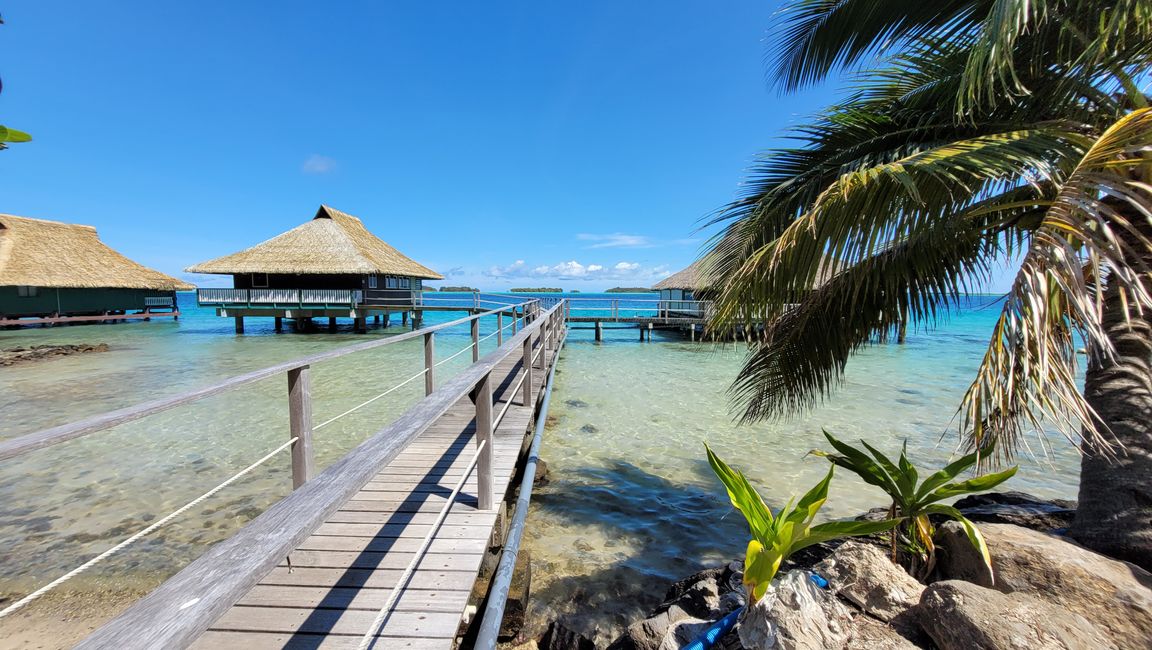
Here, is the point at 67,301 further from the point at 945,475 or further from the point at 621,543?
the point at 945,475

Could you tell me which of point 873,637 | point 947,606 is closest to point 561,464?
point 873,637

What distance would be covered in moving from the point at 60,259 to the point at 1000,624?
131 ft

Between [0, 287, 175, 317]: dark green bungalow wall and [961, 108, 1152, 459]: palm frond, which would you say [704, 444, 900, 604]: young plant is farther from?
[0, 287, 175, 317]: dark green bungalow wall

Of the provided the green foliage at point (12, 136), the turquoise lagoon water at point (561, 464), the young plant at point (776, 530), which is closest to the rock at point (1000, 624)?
the young plant at point (776, 530)

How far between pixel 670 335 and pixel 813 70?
22907 mm

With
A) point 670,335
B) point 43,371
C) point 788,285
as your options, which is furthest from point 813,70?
point 670,335

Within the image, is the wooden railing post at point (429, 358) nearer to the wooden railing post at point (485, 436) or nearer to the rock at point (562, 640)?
the wooden railing post at point (485, 436)

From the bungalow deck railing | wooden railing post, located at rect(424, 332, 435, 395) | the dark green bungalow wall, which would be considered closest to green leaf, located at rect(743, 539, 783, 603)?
wooden railing post, located at rect(424, 332, 435, 395)

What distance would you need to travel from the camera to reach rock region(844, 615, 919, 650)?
193 cm

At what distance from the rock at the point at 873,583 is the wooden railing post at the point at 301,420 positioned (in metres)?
2.73

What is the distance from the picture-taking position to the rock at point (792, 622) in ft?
6.02

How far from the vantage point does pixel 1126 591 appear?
2070 mm

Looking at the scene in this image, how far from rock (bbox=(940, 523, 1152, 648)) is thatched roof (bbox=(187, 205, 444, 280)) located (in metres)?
24.4

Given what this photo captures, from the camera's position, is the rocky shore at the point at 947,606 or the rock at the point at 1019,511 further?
the rock at the point at 1019,511
